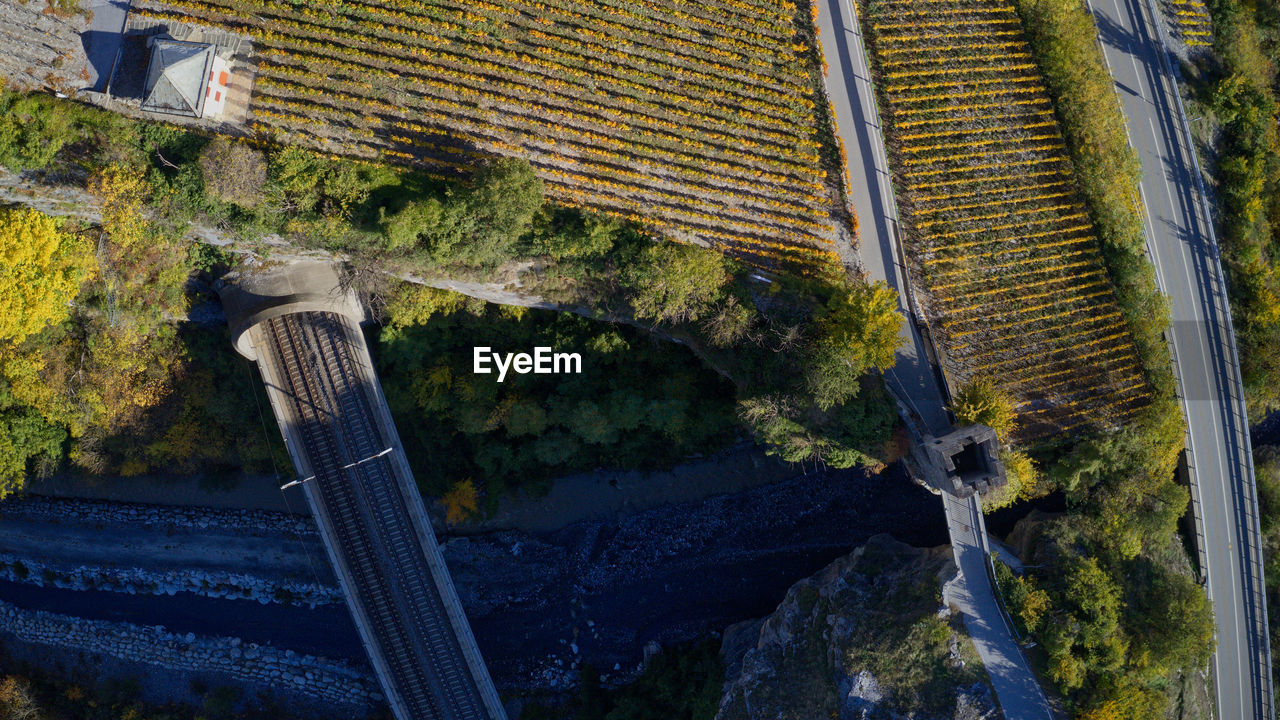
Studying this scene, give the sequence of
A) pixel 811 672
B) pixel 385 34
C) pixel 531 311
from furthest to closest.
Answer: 1. pixel 531 311
2. pixel 811 672
3. pixel 385 34

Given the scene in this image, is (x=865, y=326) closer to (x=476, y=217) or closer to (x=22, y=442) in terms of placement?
(x=476, y=217)

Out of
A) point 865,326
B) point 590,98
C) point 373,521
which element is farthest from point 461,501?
point 865,326

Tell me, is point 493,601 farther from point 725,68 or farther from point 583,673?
point 725,68

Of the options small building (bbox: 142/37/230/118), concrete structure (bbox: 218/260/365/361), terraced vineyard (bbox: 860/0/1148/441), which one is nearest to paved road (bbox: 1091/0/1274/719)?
terraced vineyard (bbox: 860/0/1148/441)

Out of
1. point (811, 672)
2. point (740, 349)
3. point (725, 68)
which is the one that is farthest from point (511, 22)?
point (811, 672)

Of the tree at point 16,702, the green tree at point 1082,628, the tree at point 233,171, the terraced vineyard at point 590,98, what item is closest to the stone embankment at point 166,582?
the tree at point 16,702

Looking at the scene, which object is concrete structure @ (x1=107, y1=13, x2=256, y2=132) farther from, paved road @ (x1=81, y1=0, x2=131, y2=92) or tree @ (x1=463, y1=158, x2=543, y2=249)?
tree @ (x1=463, y1=158, x2=543, y2=249)
